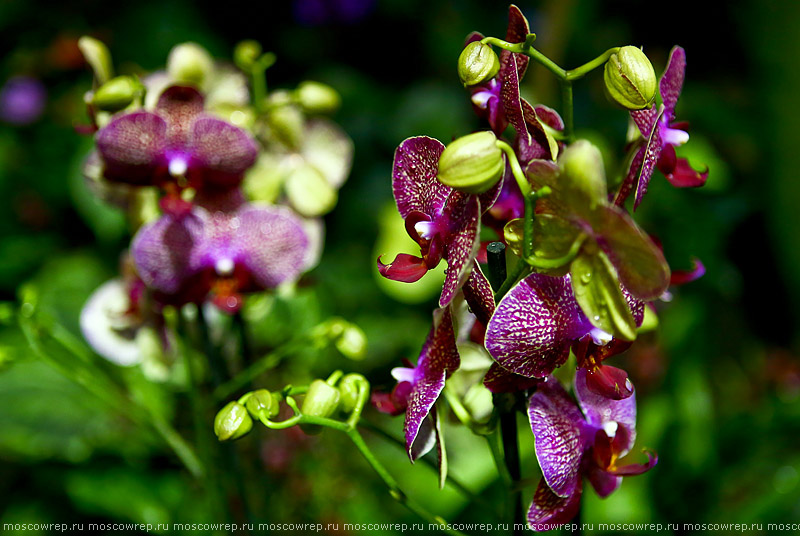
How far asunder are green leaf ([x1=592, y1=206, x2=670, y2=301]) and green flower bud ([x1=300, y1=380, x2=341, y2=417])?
0.68ft

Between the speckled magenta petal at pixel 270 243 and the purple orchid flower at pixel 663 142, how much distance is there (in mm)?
359

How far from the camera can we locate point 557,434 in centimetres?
46

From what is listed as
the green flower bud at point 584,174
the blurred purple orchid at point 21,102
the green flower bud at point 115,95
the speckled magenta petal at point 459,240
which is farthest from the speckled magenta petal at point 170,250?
the blurred purple orchid at point 21,102

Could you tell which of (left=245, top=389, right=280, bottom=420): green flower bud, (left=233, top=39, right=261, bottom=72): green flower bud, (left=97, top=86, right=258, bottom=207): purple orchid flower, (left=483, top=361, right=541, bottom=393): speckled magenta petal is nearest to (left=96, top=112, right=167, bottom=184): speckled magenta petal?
(left=97, top=86, right=258, bottom=207): purple orchid flower

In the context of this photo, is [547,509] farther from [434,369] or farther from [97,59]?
[97,59]

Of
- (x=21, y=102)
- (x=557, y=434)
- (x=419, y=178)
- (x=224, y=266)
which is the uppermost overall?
(x=419, y=178)

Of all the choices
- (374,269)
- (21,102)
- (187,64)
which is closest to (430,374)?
(187,64)

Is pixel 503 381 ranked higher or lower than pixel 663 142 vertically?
lower

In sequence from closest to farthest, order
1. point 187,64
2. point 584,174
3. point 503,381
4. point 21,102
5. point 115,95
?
point 584,174 < point 503,381 < point 115,95 < point 187,64 < point 21,102

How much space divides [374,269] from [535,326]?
1117mm

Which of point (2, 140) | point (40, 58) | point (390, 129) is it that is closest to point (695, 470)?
point (390, 129)

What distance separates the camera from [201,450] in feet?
2.51

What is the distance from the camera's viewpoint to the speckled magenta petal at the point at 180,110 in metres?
0.66

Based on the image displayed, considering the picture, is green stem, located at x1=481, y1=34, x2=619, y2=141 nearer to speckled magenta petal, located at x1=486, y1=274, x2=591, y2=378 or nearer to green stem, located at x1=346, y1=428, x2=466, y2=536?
speckled magenta petal, located at x1=486, y1=274, x2=591, y2=378
